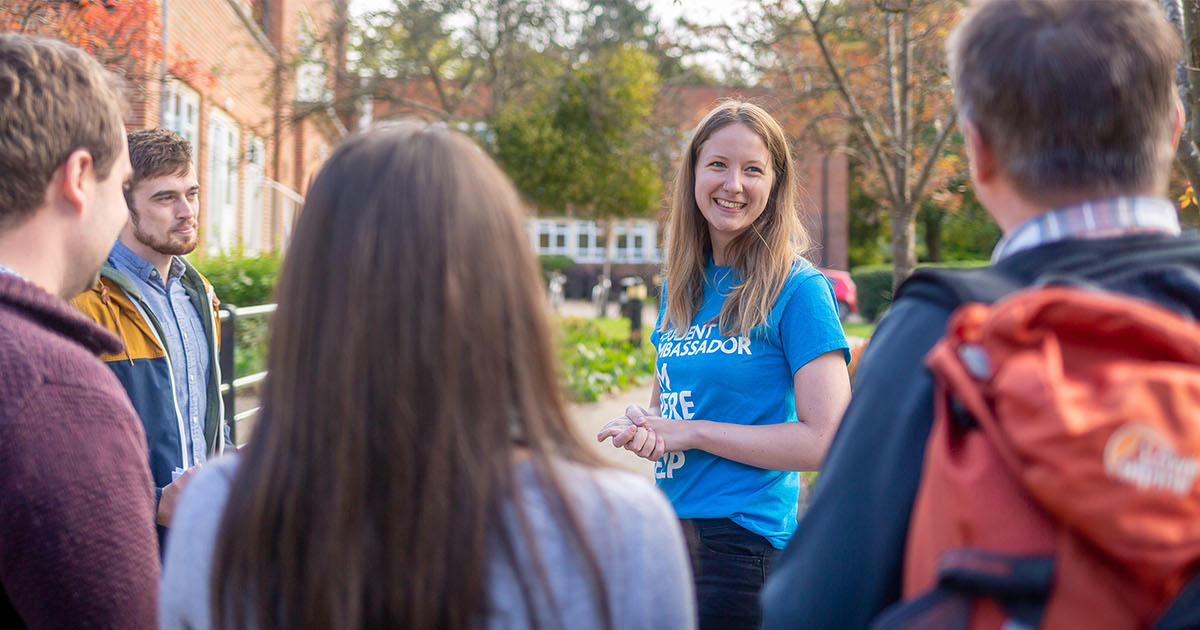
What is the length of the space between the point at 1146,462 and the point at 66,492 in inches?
60.7

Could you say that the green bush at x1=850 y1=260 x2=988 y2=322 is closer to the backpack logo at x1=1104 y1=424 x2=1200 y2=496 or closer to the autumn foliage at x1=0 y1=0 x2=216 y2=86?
the autumn foliage at x1=0 y1=0 x2=216 y2=86

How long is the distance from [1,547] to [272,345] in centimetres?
60

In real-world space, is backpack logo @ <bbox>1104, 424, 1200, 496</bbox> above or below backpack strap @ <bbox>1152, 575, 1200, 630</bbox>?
above

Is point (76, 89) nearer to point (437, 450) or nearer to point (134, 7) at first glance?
point (437, 450)

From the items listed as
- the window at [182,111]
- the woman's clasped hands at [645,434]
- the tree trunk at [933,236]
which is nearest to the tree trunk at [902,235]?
the woman's clasped hands at [645,434]

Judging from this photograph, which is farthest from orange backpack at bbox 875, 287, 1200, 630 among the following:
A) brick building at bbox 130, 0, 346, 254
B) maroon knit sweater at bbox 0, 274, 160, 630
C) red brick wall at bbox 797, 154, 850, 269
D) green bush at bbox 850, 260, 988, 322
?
red brick wall at bbox 797, 154, 850, 269

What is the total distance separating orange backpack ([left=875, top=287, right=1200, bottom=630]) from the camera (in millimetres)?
1023

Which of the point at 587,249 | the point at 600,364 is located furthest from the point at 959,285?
the point at 587,249

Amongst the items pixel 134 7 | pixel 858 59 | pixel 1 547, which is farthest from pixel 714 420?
pixel 858 59

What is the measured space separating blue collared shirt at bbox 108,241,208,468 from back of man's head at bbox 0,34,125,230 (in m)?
1.53

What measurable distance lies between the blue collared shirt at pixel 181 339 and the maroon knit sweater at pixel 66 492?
1.69m

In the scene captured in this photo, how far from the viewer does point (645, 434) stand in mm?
2494

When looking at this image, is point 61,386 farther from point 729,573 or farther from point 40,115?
point 729,573

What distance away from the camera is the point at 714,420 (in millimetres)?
2643
